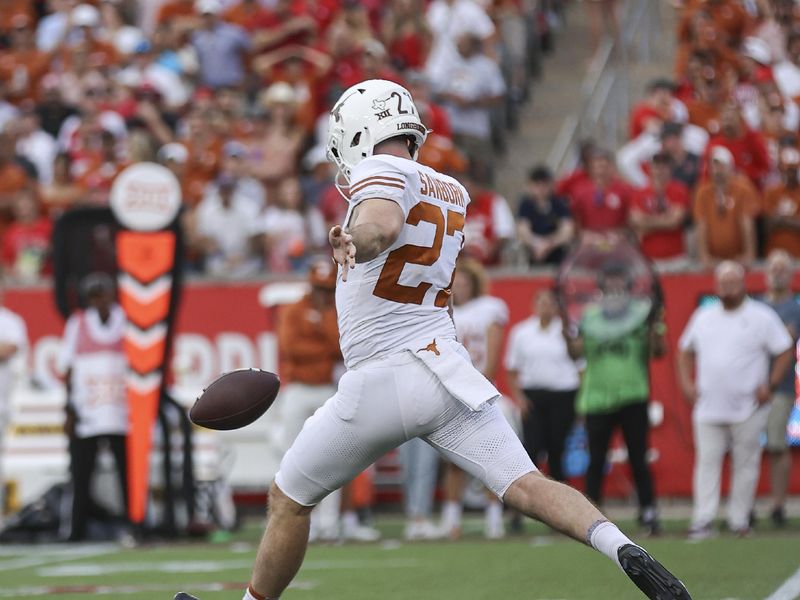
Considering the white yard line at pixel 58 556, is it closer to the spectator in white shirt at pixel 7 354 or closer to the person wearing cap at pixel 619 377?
the spectator in white shirt at pixel 7 354

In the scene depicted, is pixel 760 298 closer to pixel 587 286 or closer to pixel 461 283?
pixel 587 286

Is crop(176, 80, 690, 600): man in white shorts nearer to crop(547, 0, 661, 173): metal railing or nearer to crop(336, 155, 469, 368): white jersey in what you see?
crop(336, 155, 469, 368): white jersey

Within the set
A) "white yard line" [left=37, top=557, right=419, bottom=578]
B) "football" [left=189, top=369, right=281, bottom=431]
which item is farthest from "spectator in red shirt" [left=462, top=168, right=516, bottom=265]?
"football" [left=189, top=369, right=281, bottom=431]

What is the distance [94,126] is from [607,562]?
8705mm

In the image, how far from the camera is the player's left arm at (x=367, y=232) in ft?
16.2

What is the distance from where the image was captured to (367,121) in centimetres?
571

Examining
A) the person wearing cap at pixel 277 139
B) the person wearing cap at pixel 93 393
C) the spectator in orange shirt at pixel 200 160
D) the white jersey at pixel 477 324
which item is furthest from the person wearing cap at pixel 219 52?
the white jersey at pixel 477 324

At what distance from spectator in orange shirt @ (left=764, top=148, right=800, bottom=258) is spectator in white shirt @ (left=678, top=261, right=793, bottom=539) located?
1872 millimetres

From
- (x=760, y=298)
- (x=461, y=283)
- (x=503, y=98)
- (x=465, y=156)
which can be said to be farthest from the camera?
(x=503, y=98)

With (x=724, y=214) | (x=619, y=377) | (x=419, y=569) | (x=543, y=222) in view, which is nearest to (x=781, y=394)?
(x=619, y=377)

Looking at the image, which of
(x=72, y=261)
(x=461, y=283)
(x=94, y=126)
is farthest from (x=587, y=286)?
(x=94, y=126)

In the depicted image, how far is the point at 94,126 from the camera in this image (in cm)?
1591

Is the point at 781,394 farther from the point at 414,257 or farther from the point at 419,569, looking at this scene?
the point at 414,257

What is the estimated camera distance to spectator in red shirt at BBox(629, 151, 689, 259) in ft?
43.5
